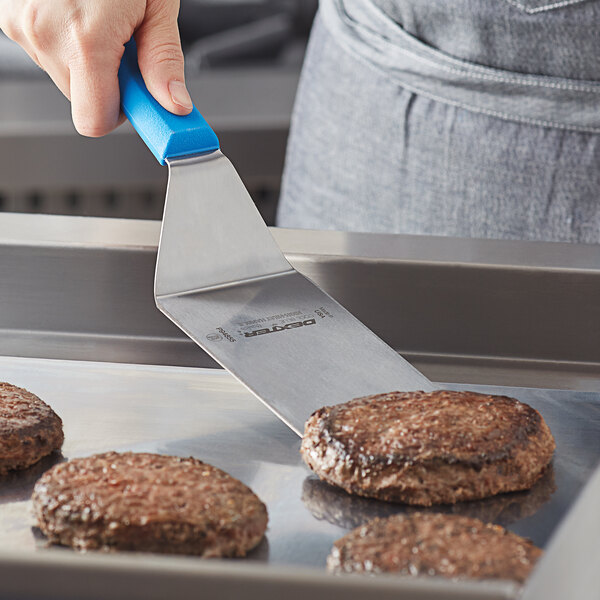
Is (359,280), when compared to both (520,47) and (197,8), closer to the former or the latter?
(520,47)

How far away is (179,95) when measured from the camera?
2.65 ft

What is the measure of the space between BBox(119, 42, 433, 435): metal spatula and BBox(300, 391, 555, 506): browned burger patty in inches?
2.1

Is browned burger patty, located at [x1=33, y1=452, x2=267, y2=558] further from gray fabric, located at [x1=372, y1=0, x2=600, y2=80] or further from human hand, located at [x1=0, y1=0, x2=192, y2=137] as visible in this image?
gray fabric, located at [x1=372, y1=0, x2=600, y2=80]

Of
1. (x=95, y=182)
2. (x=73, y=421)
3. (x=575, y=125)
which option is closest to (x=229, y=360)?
(x=73, y=421)

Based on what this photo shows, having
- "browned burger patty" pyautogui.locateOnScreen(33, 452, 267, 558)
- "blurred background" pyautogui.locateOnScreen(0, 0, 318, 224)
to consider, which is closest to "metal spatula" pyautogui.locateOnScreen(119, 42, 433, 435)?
"browned burger patty" pyautogui.locateOnScreen(33, 452, 267, 558)

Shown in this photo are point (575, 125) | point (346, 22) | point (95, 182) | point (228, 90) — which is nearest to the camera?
point (575, 125)

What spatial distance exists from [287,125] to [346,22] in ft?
2.95

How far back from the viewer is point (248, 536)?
1.85ft

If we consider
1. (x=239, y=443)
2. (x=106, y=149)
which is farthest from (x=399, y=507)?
(x=106, y=149)

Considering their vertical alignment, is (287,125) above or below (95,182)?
above

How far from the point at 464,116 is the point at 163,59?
367mm

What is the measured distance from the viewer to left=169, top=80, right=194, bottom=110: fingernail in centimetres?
81

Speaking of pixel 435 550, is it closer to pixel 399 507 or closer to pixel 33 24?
pixel 399 507

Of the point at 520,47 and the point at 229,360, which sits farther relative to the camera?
the point at 520,47
